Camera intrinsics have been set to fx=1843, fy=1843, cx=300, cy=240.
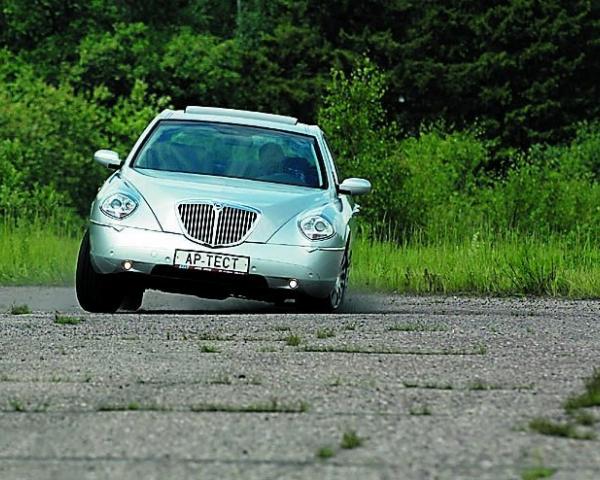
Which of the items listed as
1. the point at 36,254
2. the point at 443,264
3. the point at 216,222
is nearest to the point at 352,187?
the point at 216,222

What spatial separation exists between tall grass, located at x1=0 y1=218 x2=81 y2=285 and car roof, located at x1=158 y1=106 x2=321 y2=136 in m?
5.81

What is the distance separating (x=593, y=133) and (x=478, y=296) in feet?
130

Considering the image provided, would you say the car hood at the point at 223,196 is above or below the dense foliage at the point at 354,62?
above

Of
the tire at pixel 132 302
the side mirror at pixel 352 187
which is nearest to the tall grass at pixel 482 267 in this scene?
the side mirror at pixel 352 187

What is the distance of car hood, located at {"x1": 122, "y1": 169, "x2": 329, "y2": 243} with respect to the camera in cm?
1277

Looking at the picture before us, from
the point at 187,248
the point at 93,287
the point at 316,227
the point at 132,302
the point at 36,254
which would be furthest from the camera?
the point at 36,254

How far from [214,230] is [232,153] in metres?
1.36

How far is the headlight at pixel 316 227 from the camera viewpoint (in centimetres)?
1299

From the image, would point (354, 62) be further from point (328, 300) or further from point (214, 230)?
point (214, 230)

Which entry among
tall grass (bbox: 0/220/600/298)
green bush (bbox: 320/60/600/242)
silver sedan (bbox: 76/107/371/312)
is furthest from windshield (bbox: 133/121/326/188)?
green bush (bbox: 320/60/600/242)

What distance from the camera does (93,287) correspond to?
13.2 meters

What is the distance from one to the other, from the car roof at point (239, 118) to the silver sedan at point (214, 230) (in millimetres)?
595

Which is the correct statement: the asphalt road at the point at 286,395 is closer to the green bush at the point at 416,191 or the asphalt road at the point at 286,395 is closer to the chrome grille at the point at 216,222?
the chrome grille at the point at 216,222

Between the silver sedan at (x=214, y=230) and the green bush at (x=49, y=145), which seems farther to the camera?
the green bush at (x=49, y=145)
